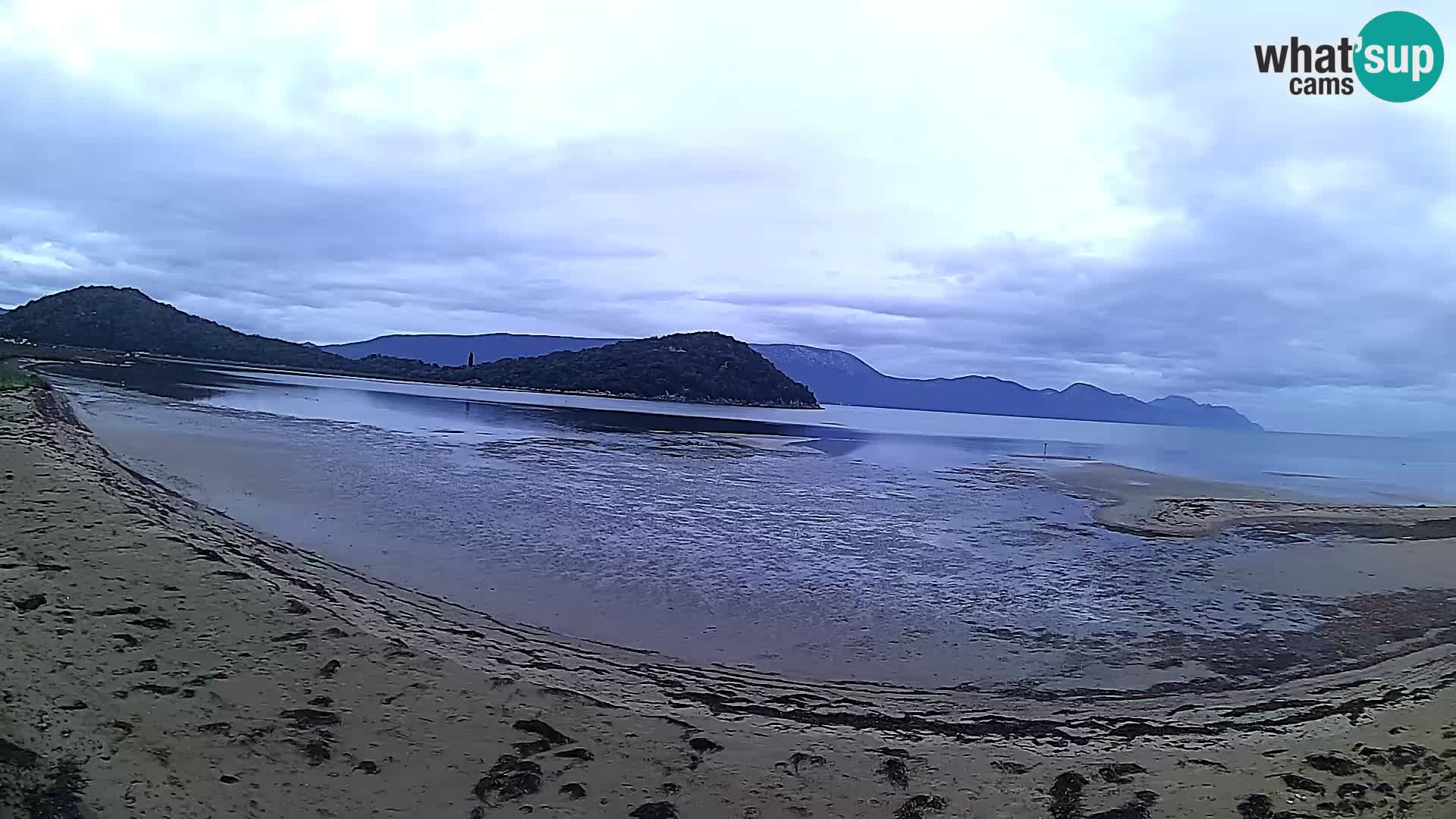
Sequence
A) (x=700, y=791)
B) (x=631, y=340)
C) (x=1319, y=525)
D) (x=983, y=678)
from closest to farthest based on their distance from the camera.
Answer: (x=700, y=791), (x=983, y=678), (x=1319, y=525), (x=631, y=340)

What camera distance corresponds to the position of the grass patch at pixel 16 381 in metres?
33.6

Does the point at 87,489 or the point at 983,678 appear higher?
the point at 87,489

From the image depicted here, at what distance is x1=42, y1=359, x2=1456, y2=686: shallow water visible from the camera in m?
10.6

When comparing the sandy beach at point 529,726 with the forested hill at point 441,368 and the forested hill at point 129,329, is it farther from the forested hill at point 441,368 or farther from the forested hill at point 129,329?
the forested hill at point 129,329

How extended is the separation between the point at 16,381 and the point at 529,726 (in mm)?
41590

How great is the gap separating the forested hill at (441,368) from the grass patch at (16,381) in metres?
106

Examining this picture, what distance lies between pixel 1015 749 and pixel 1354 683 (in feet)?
17.8

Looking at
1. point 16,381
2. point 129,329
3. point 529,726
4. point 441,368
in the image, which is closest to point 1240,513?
point 529,726

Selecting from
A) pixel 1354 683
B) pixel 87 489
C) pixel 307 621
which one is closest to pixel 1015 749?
pixel 1354 683

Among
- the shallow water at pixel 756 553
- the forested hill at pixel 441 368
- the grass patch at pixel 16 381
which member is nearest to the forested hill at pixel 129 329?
the forested hill at pixel 441 368

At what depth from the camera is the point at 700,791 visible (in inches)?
231

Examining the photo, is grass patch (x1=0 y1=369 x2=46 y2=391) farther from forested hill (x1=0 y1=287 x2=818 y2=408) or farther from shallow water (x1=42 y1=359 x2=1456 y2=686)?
forested hill (x1=0 y1=287 x2=818 y2=408)

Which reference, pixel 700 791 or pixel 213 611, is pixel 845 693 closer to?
pixel 700 791

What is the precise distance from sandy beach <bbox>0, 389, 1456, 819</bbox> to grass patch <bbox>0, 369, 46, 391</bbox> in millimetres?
30795
